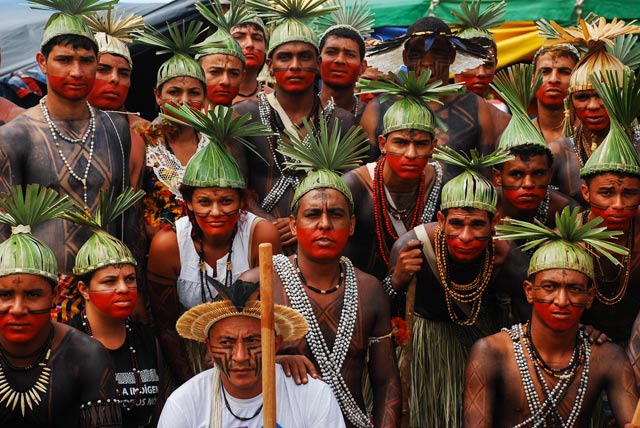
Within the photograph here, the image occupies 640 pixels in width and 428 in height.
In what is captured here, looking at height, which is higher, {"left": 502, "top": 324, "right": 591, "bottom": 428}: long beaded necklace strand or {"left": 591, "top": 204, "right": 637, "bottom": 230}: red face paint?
{"left": 591, "top": 204, "right": 637, "bottom": 230}: red face paint

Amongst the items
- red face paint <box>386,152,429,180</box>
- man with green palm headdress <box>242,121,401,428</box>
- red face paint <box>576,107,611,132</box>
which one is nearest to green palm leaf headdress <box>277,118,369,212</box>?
man with green palm headdress <box>242,121,401,428</box>

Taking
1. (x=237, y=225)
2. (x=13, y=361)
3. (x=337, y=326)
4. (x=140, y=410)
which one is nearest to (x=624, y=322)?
(x=337, y=326)

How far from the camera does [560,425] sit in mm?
6812

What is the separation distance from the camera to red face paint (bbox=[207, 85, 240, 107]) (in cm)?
847

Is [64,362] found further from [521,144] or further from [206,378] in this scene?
[521,144]

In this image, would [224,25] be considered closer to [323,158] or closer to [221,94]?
[221,94]

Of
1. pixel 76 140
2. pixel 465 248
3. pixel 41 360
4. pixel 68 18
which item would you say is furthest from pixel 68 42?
pixel 465 248

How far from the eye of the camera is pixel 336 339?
693 cm

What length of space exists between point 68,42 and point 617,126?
315cm

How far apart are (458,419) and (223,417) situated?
192 centimetres

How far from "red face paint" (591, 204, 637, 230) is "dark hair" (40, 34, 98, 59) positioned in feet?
9.89

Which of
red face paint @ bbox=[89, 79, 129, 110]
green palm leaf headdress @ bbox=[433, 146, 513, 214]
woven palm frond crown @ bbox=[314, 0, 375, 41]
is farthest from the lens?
woven palm frond crown @ bbox=[314, 0, 375, 41]

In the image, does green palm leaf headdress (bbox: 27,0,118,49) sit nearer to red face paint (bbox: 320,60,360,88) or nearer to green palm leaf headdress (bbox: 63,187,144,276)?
green palm leaf headdress (bbox: 63,187,144,276)

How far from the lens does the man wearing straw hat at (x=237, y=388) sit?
6.25 m
